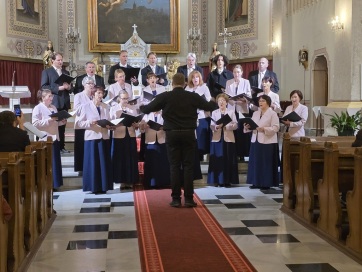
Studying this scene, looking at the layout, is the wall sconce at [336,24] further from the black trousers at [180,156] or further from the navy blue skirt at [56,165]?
the navy blue skirt at [56,165]

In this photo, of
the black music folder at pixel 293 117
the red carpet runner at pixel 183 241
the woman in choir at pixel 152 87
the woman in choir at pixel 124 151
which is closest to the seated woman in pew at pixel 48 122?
the woman in choir at pixel 124 151

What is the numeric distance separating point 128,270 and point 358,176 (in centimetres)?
203

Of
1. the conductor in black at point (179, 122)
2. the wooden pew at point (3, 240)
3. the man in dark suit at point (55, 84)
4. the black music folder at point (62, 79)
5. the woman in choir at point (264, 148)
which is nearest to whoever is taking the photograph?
the wooden pew at point (3, 240)

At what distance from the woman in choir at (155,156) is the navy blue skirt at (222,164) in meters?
0.76

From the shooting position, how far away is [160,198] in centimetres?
753

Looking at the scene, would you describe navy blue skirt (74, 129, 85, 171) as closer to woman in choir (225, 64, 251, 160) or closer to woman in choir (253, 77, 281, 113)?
woman in choir (225, 64, 251, 160)

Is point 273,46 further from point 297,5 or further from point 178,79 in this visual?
point 178,79

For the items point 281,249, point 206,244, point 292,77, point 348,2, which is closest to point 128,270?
point 206,244

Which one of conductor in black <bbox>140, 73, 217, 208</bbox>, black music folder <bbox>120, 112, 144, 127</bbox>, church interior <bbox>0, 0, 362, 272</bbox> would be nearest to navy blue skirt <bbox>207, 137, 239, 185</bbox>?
church interior <bbox>0, 0, 362, 272</bbox>

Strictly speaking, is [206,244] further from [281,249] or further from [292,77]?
[292,77]

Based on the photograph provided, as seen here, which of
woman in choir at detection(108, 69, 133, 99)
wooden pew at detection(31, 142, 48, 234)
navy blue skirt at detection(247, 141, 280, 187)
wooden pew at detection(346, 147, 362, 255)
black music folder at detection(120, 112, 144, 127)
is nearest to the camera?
wooden pew at detection(346, 147, 362, 255)

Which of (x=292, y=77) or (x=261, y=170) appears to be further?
(x=292, y=77)

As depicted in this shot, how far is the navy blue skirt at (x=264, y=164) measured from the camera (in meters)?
8.12

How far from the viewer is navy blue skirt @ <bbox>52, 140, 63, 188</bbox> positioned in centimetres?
800
